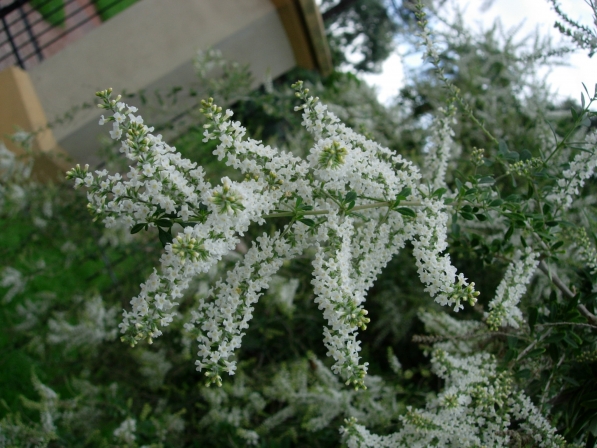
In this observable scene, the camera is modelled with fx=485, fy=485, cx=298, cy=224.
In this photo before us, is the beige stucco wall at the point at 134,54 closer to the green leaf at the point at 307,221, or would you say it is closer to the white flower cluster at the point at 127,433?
the white flower cluster at the point at 127,433

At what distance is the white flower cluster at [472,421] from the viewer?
1.69 metres

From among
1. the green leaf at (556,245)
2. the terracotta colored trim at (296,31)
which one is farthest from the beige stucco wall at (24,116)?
the green leaf at (556,245)

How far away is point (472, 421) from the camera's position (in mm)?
1715

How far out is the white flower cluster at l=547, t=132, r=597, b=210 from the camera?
67.6 inches

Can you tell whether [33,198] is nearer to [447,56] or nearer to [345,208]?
[345,208]

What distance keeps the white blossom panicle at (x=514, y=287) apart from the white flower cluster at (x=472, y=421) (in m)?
0.21

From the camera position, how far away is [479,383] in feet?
5.76

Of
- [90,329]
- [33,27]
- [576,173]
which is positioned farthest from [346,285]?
[33,27]

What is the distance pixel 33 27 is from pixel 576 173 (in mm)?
5750

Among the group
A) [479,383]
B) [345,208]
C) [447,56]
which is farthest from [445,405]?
[447,56]

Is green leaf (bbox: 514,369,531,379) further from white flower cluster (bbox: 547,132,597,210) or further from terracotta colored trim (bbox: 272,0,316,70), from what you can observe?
terracotta colored trim (bbox: 272,0,316,70)

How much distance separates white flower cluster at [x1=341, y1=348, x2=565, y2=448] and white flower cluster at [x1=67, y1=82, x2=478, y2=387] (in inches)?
18.2

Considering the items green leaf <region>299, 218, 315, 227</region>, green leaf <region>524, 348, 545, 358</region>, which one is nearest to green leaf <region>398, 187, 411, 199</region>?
green leaf <region>299, 218, 315, 227</region>

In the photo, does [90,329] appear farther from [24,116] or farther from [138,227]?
[24,116]
